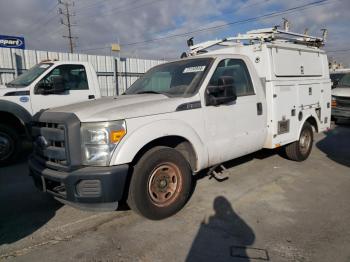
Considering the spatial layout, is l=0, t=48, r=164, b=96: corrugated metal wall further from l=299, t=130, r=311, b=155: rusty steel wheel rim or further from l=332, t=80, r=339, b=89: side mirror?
l=299, t=130, r=311, b=155: rusty steel wheel rim

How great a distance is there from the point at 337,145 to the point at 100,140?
7050 mm

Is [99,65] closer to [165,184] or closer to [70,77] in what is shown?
[70,77]

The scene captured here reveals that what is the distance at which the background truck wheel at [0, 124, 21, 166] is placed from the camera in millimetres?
6379

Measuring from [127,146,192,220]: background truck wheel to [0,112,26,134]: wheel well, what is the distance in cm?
449

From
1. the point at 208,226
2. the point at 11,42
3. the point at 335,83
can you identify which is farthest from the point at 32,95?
the point at 335,83

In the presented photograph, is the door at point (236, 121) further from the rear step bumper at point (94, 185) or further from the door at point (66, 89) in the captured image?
the door at point (66, 89)

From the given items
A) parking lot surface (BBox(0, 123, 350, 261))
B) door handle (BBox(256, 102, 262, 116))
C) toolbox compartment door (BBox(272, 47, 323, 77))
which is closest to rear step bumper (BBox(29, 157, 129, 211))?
parking lot surface (BBox(0, 123, 350, 261))

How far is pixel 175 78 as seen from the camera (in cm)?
450

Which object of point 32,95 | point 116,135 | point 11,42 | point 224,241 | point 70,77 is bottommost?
point 224,241

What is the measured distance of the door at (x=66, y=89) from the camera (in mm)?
6670

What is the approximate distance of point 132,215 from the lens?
3816 mm

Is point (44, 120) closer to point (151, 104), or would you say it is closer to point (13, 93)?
point (151, 104)

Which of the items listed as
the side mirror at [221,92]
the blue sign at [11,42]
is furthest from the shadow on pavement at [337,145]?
the blue sign at [11,42]

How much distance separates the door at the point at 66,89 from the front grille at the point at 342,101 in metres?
9.01
